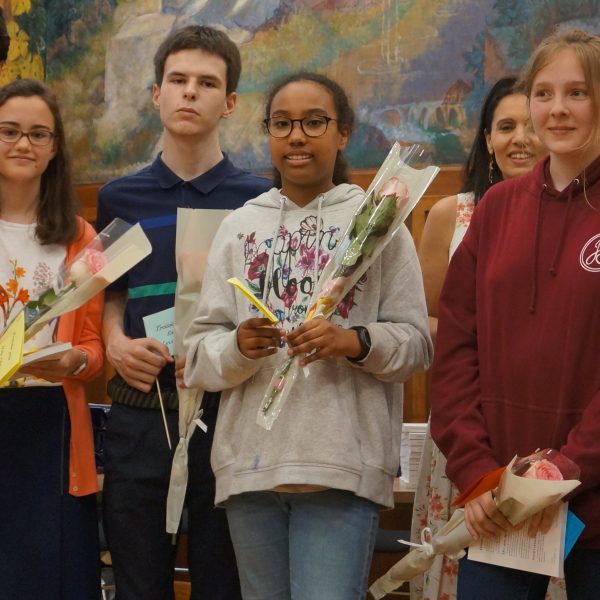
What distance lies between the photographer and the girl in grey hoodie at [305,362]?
2285 millimetres

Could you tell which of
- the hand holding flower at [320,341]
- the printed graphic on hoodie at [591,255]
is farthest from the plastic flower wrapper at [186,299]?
the printed graphic on hoodie at [591,255]

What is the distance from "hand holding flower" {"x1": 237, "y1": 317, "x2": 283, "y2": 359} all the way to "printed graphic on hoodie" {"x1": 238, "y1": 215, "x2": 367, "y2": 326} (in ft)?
0.45

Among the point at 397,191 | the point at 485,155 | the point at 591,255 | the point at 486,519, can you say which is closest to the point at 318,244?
the point at 397,191

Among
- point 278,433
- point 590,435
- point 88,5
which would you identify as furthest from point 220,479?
point 88,5

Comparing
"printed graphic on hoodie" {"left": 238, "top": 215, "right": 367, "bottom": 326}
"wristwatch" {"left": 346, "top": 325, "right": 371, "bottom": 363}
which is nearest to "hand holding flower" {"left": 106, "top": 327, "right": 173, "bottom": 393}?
"printed graphic on hoodie" {"left": 238, "top": 215, "right": 367, "bottom": 326}

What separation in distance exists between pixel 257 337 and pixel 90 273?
0.69m

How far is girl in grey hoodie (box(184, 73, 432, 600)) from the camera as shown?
90.0 inches

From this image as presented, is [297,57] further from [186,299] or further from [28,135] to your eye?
[186,299]

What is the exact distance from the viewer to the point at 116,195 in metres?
3.00

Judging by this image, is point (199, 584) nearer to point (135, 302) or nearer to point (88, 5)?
point (135, 302)

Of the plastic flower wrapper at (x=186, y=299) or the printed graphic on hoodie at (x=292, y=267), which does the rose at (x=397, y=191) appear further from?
the plastic flower wrapper at (x=186, y=299)

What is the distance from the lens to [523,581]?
2.04 meters

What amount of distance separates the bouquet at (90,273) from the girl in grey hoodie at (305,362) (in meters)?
0.25

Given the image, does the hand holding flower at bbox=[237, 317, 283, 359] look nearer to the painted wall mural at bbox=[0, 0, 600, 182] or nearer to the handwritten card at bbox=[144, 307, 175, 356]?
the handwritten card at bbox=[144, 307, 175, 356]
